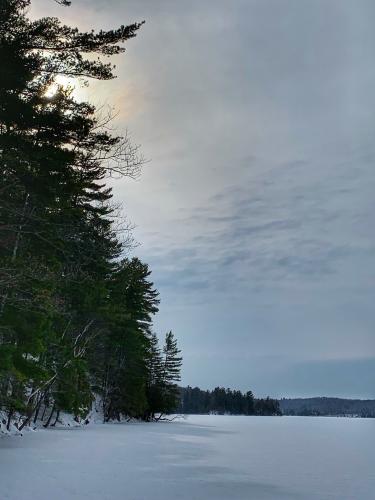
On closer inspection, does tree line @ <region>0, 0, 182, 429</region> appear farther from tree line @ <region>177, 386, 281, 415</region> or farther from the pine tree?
tree line @ <region>177, 386, 281, 415</region>

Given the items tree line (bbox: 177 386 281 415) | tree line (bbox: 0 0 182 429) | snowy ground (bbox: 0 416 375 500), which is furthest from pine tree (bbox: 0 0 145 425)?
tree line (bbox: 177 386 281 415)

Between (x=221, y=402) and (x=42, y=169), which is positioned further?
(x=221, y=402)

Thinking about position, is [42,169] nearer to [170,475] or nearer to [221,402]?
[170,475]

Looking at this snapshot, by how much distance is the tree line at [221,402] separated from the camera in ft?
591

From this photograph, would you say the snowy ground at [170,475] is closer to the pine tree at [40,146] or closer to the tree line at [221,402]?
the pine tree at [40,146]

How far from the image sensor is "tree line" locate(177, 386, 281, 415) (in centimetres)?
18025

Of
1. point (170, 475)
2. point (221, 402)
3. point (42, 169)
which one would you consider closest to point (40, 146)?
point (42, 169)

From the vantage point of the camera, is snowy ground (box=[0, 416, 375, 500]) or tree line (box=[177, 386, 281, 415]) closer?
snowy ground (box=[0, 416, 375, 500])

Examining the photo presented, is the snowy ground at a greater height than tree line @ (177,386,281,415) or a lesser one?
lesser

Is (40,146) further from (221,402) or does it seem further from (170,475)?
(221,402)

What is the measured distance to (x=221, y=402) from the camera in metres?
181

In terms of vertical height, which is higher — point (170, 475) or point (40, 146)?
point (40, 146)

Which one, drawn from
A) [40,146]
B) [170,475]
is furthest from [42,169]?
[170,475]

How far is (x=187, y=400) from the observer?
190 metres
